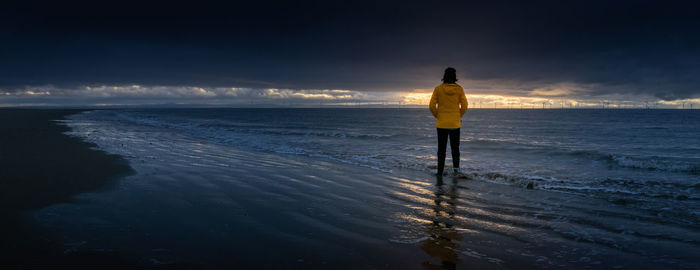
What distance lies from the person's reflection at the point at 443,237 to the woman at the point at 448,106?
2.97 metres

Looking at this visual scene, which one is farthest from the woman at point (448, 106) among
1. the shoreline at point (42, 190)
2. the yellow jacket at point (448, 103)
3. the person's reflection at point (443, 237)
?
the shoreline at point (42, 190)

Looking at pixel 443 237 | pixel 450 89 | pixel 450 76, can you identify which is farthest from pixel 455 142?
pixel 443 237

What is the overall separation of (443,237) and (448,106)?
17.0 ft

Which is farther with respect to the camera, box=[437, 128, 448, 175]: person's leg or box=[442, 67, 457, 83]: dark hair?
box=[437, 128, 448, 175]: person's leg

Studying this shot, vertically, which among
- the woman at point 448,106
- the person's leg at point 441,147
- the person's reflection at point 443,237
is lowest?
the person's reflection at point 443,237

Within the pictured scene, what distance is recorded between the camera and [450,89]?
27.7 ft

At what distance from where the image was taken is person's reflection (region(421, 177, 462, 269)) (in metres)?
3.21

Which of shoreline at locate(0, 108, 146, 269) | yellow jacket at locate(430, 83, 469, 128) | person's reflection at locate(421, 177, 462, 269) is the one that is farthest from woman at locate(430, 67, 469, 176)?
shoreline at locate(0, 108, 146, 269)

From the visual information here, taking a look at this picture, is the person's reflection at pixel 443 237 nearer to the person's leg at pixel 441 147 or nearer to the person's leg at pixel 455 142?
the person's leg at pixel 441 147

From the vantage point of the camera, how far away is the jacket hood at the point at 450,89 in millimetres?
8445

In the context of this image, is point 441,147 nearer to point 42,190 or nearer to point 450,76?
point 450,76

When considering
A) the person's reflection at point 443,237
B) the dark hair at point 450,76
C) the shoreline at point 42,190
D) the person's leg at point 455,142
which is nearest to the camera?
Answer: the shoreline at point 42,190

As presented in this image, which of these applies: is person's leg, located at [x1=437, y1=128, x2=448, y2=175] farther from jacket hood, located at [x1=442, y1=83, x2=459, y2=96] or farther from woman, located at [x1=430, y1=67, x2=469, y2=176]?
jacket hood, located at [x1=442, y1=83, x2=459, y2=96]

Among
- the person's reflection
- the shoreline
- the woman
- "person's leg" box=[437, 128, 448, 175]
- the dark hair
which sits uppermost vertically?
the dark hair
